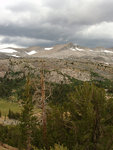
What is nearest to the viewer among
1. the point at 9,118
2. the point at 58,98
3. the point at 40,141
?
the point at 40,141

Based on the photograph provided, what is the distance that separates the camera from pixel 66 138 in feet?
94.0

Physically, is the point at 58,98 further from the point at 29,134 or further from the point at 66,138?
the point at 66,138

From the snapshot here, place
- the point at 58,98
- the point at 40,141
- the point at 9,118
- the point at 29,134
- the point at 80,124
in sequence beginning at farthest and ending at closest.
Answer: the point at 58,98 < the point at 9,118 < the point at 29,134 < the point at 40,141 < the point at 80,124

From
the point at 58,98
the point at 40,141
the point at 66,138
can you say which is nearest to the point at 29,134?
the point at 40,141

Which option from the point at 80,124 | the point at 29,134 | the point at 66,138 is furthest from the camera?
the point at 29,134

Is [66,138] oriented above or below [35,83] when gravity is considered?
below

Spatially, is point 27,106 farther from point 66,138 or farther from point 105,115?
point 105,115

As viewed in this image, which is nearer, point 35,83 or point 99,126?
point 99,126

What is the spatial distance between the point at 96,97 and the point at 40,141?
46.3 feet

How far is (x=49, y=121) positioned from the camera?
112ft

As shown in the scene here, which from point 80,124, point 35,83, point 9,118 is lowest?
point 9,118

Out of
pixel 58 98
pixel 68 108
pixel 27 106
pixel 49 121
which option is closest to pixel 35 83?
pixel 68 108

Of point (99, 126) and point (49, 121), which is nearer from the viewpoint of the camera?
point (99, 126)

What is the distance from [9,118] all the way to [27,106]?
4341 inches
